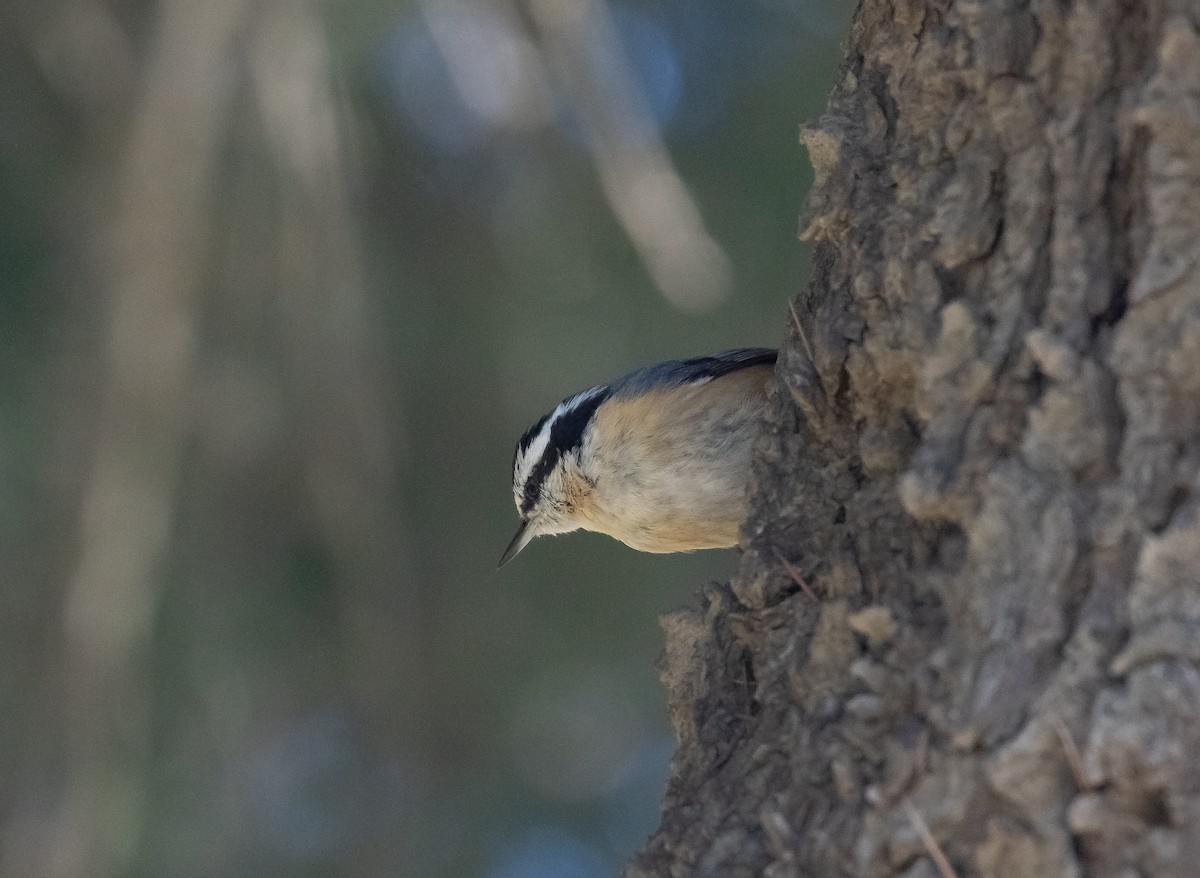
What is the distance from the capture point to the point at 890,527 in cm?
208

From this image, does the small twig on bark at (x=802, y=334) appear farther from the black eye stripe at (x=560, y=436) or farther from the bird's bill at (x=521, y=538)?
the bird's bill at (x=521, y=538)

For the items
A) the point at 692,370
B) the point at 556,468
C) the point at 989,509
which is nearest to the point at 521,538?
the point at 556,468

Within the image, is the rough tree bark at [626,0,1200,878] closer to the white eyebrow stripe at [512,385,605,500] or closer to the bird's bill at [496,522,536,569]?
the white eyebrow stripe at [512,385,605,500]

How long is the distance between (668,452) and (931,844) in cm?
184

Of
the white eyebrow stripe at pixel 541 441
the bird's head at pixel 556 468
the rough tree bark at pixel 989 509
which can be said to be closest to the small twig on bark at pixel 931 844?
the rough tree bark at pixel 989 509

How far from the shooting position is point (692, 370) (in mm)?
3619

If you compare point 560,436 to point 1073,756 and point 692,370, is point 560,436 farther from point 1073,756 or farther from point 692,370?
point 1073,756

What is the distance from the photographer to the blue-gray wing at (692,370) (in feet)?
11.7

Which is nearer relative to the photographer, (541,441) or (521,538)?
(541,441)

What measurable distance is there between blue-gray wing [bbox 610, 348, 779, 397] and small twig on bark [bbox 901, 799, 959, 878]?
1.84 meters

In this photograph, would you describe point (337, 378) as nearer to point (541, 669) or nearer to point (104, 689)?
point (104, 689)

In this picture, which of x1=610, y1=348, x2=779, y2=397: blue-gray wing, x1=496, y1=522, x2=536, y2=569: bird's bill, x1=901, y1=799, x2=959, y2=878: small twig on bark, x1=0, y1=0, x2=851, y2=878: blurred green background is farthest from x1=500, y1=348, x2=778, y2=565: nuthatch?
x1=901, y1=799, x2=959, y2=878: small twig on bark

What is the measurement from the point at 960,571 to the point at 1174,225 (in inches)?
19.6

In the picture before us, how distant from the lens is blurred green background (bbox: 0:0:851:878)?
4.25m
